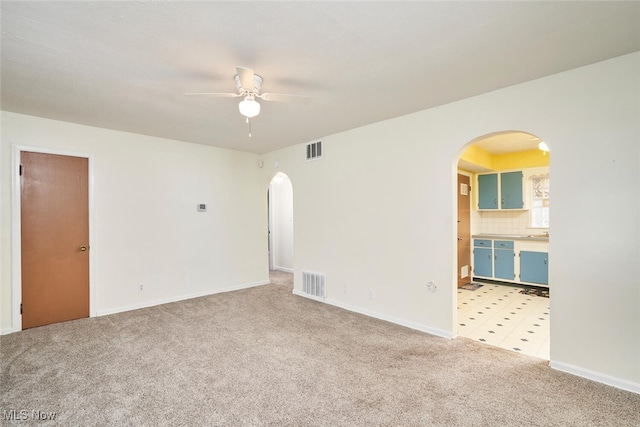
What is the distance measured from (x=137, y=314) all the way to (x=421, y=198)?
4.21 m

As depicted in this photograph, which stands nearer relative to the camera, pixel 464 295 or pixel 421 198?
pixel 421 198

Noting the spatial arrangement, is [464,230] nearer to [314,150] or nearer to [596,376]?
[314,150]

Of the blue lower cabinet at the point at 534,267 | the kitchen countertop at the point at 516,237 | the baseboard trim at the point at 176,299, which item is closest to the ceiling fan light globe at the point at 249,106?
the baseboard trim at the point at 176,299

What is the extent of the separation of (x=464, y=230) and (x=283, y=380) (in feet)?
15.9

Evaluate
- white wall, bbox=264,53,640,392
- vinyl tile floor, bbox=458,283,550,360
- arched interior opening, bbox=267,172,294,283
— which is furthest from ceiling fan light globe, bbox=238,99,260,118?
arched interior opening, bbox=267,172,294,283

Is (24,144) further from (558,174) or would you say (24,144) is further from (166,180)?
(558,174)

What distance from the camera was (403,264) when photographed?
3705mm

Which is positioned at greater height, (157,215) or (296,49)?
(296,49)

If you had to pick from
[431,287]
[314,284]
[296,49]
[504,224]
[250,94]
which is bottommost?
[314,284]

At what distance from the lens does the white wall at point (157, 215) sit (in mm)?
3793

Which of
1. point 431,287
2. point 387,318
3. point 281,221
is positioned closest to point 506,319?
point 431,287

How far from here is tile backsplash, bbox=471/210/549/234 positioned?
596 centimetres

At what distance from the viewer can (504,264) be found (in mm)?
5707

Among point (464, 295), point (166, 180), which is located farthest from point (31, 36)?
point (464, 295)
